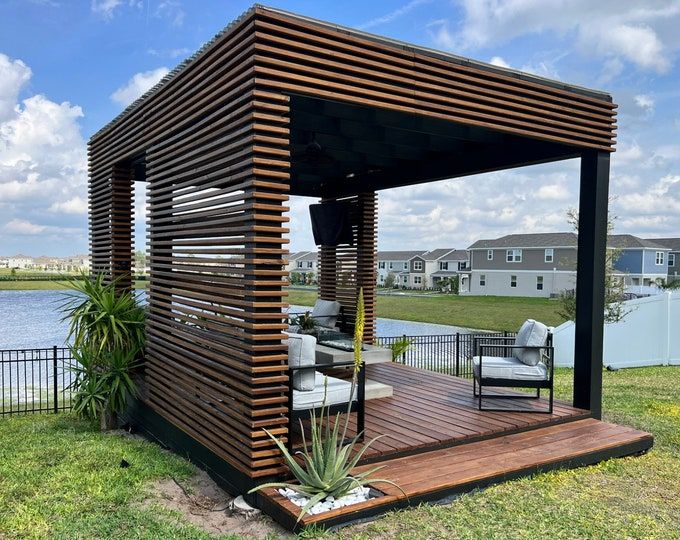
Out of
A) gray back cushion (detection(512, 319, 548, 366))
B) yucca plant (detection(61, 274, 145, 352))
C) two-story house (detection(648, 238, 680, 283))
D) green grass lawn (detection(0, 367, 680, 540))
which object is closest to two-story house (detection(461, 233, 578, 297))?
two-story house (detection(648, 238, 680, 283))

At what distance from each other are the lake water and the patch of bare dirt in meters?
12.5

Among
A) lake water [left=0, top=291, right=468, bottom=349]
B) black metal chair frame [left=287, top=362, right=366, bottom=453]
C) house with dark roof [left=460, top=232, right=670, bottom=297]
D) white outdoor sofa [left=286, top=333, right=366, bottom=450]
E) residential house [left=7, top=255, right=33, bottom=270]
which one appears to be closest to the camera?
black metal chair frame [left=287, top=362, right=366, bottom=453]

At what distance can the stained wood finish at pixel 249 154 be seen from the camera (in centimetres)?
362

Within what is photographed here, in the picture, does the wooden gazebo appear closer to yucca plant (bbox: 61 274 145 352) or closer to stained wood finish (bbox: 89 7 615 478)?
stained wood finish (bbox: 89 7 615 478)

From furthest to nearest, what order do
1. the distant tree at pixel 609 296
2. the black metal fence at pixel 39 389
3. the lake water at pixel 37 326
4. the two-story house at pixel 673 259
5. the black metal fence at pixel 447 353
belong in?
the two-story house at pixel 673 259
the lake water at pixel 37 326
the distant tree at pixel 609 296
the black metal fence at pixel 447 353
the black metal fence at pixel 39 389

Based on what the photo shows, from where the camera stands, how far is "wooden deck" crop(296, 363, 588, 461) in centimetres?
437

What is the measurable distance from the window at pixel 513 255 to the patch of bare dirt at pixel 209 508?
34.5 meters

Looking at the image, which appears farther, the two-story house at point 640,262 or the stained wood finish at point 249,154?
the two-story house at point 640,262

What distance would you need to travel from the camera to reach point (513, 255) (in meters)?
36.5

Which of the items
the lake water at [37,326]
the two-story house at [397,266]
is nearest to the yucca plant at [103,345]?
the lake water at [37,326]

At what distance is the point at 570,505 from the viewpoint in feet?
12.0

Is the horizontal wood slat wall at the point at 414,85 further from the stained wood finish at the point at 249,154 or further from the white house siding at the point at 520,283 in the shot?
the white house siding at the point at 520,283

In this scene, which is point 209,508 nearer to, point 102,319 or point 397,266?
point 102,319

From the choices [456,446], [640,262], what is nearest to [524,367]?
[456,446]
